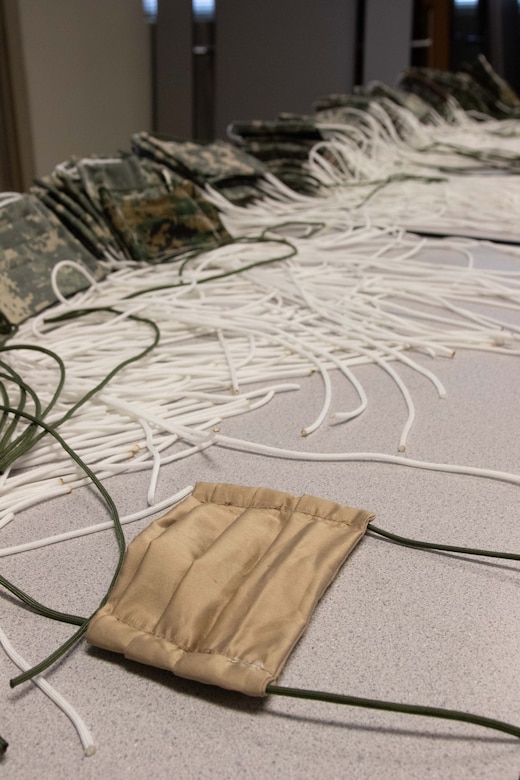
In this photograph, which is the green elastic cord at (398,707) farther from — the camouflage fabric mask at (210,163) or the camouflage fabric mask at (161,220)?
the camouflage fabric mask at (210,163)

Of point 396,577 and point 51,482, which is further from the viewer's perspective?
point 51,482

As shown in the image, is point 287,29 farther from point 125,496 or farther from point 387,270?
point 125,496

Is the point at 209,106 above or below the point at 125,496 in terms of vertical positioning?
above

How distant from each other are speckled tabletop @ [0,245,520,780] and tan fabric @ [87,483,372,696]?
0.11 feet

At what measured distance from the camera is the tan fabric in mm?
807

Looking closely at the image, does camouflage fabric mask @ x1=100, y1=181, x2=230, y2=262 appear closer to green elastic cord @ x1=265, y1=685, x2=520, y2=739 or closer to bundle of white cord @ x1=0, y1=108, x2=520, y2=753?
bundle of white cord @ x1=0, y1=108, x2=520, y2=753

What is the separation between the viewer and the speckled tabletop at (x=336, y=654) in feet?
2.40

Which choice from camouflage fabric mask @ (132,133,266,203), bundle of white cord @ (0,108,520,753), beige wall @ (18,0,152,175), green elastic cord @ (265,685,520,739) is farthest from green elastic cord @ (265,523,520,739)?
beige wall @ (18,0,152,175)

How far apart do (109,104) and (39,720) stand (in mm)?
4881

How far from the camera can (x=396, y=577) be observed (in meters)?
0.98

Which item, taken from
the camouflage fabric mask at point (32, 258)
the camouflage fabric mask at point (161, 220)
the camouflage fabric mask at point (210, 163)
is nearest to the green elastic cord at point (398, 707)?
the camouflage fabric mask at point (32, 258)

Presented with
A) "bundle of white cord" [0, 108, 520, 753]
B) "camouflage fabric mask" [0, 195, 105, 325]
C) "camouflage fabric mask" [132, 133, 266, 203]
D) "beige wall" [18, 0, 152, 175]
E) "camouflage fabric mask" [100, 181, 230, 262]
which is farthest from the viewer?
"beige wall" [18, 0, 152, 175]

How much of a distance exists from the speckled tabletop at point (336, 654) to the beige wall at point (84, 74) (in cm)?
372

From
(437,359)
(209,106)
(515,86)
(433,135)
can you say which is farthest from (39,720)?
(515,86)
